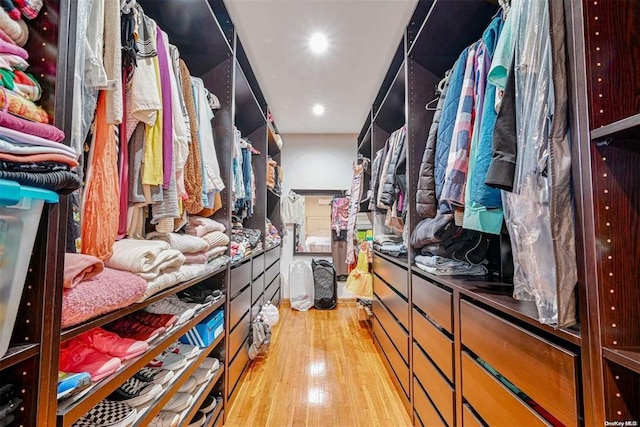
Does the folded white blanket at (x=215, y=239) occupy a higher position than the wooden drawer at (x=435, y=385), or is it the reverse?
the folded white blanket at (x=215, y=239)

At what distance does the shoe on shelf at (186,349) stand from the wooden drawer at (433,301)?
1.06 m

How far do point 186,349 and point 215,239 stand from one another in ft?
1.66

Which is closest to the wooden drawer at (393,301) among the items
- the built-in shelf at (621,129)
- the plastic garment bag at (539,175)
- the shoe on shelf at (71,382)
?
the plastic garment bag at (539,175)

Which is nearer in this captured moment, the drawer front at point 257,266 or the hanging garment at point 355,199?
the drawer front at point 257,266

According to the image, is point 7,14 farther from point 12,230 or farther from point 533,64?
point 533,64

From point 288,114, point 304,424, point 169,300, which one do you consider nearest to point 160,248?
point 169,300

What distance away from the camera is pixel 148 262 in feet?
2.97

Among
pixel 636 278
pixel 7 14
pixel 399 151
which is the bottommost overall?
pixel 636 278

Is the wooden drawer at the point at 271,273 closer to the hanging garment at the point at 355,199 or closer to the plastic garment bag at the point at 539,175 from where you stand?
the hanging garment at the point at 355,199

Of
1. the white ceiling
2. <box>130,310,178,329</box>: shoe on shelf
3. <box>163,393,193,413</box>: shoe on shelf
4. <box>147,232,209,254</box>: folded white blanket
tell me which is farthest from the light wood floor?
the white ceiling

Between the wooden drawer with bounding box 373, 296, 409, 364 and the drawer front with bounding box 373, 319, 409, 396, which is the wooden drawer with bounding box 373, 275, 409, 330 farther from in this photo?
the drawer front with bounding box 373, 319, 409, 396

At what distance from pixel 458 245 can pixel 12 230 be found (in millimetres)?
1439

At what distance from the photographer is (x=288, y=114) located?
3471 mm

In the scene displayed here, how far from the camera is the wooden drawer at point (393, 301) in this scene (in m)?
1.76
